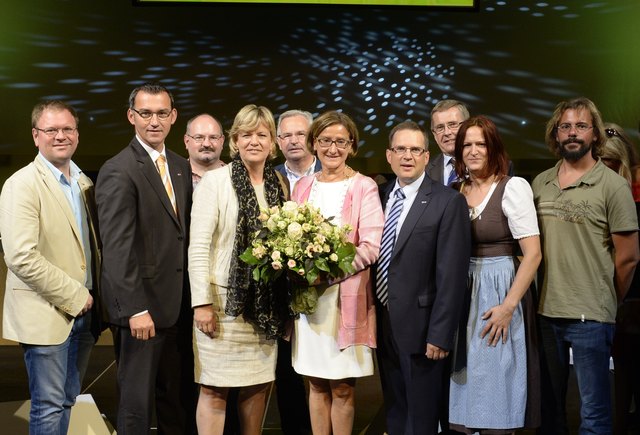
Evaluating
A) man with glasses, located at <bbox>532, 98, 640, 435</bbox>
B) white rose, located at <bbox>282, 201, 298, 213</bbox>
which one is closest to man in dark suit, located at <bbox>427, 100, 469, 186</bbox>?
man with glasses, located at <bbox>532, 98, 640, 435</bbox>

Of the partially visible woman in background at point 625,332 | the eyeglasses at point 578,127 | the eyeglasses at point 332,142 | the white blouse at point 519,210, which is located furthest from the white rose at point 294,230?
the partially visible woman in background at point 625,332

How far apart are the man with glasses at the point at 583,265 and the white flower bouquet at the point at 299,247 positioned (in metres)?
0.98

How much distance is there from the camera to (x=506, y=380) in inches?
115

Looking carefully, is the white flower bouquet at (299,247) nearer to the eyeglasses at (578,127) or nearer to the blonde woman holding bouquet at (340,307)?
the blonde woman holding bouquet at (340,307)

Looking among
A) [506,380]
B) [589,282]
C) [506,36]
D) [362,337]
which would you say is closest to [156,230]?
[362,337]

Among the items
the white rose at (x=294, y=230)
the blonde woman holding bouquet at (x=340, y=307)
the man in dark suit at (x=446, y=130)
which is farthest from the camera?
the man in dark suit at (x=446, y=130)

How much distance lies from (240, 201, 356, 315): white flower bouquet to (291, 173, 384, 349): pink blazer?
0.36 feet

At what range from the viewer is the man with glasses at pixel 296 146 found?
3969mm

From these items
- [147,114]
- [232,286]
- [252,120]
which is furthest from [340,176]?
[147,114]

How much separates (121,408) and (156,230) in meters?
0.79

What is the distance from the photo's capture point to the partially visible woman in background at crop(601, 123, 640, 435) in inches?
143

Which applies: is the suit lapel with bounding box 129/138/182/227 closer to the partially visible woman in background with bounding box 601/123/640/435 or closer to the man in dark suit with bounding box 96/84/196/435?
the man in dark suit with bounding box 96/84/196/435

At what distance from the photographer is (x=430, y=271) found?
2.96 meters

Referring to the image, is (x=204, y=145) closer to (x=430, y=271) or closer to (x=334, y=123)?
(x=334, y=123)
